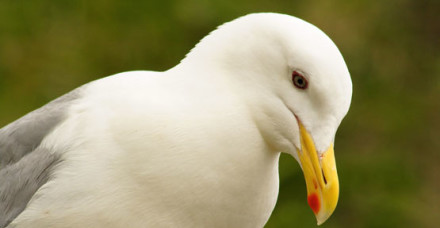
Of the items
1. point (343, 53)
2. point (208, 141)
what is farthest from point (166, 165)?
point (343, 53)

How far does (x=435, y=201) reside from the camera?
4449 millimetres

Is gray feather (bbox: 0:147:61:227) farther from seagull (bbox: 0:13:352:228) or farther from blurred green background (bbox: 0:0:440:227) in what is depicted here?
blurred green background (bbox: 0:0:440:227)

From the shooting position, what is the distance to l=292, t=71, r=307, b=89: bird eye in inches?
82.7

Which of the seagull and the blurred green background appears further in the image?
the blurred green background

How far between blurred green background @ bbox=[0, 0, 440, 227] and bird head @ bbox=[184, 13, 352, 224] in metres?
2.10

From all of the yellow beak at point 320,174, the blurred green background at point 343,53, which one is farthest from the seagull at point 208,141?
the blurred green background at point 343,53

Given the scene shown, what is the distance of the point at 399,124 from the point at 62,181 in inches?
103

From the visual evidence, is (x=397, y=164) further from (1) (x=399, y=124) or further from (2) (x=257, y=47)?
(2) (x=257, y=47)

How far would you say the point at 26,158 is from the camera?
7.86ft

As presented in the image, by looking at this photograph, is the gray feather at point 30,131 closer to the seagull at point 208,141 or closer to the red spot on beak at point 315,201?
the seagull at point 208,141

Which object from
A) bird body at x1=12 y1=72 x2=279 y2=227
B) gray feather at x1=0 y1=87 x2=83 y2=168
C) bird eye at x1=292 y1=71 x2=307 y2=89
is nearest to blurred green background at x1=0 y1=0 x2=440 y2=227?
gray feather at x1=0 y1=87 x2=83 y2=168

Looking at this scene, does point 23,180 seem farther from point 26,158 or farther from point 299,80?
point 299,80

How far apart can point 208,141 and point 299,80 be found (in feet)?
0.84

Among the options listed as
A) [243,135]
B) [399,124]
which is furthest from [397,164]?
[243,135]
